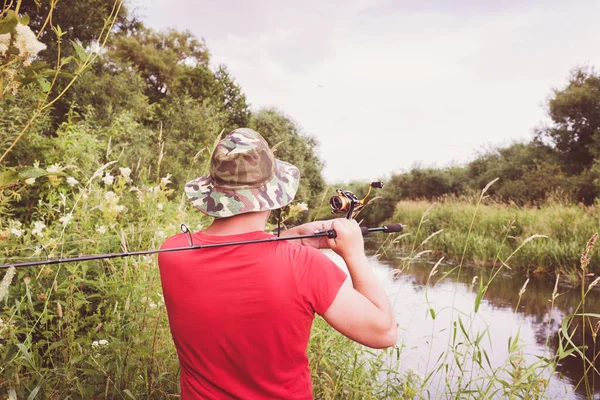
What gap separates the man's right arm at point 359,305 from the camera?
43.5 inches

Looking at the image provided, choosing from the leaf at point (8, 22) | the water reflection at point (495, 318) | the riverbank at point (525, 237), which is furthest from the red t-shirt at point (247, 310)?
the riverbank at point (525, 237)

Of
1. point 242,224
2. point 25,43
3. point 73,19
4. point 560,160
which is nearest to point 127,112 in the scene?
point 73,19

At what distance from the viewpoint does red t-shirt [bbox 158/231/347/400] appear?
43.6 inches

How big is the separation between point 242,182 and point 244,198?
6 cm

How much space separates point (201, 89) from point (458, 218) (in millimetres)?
15142

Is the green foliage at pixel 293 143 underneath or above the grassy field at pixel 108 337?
above

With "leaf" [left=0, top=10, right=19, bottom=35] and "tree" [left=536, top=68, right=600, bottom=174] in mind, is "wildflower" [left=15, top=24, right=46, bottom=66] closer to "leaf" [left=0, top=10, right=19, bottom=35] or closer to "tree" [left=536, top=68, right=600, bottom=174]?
"leaf" [left=0, top=10, right=19, bottom=35]

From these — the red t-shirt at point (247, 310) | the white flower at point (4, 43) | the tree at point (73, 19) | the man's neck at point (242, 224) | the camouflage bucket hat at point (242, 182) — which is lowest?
the red t-shirt at point (247, 310)

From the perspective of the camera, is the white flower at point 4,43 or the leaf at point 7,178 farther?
the white flower at point 4,43

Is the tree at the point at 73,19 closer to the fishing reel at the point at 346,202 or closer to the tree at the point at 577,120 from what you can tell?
the fishing reel at the point at 346,202

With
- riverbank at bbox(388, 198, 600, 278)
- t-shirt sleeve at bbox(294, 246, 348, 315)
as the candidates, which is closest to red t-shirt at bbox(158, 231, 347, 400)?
t-shirt sleeve at bbox(294, 246, 348, 315)

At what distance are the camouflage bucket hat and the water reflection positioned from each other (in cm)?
291

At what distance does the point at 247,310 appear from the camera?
113 cm

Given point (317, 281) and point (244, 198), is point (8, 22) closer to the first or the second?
point (244, 198)
